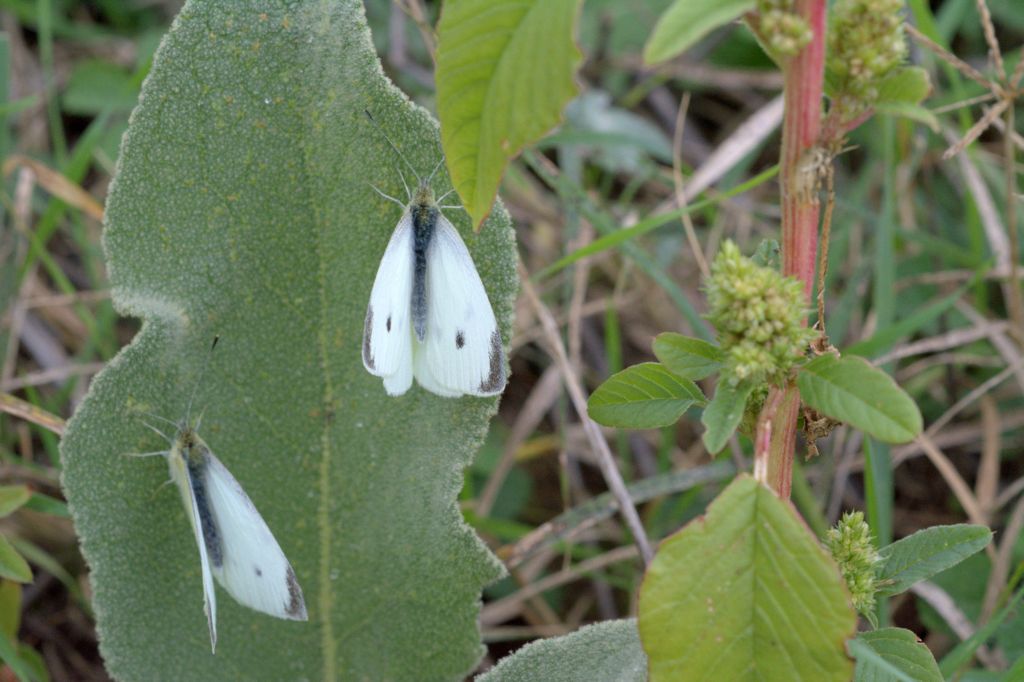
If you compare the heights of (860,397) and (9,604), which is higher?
(860,397)

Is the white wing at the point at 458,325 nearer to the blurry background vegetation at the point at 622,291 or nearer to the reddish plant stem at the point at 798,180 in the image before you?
the reddish plant stem at the point at 798,180

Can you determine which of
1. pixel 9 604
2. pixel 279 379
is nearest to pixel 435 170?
pixel 279 379

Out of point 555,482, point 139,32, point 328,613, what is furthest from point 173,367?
point 139,32

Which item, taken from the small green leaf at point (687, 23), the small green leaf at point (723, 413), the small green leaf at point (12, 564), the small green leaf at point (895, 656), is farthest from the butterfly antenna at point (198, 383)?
the small green leaf at point (895, 656)

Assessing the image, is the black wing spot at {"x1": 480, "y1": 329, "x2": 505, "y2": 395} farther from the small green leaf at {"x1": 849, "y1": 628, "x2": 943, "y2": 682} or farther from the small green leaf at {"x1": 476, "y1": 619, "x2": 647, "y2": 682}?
the small green leaf at {"x1": 849, "y1": 628, "x2": 943, "y2": 682}

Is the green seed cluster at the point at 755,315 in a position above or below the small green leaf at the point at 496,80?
below

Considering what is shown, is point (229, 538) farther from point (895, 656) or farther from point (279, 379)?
point (895, 656)

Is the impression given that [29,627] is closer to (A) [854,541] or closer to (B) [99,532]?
(B) [99,532]
